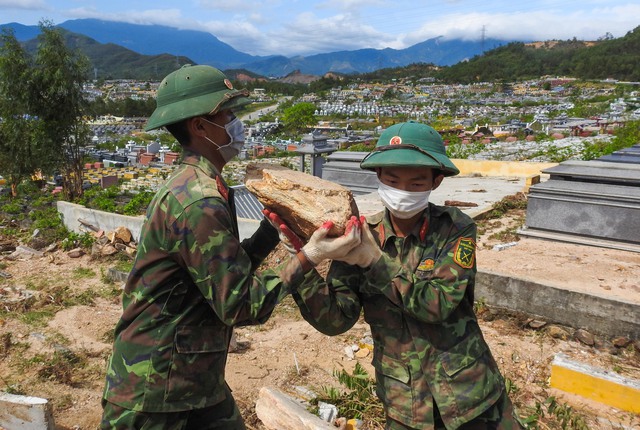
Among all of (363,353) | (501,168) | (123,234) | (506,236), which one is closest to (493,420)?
(363,353)

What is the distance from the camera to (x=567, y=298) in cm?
445

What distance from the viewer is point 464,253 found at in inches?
70.6

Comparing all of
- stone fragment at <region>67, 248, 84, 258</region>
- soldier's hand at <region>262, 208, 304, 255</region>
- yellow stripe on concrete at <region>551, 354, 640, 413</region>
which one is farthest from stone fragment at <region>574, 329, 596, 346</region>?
stone fragment at <region>67, 248, 84, 258</region>

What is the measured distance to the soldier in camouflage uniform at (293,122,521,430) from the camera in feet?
5.62

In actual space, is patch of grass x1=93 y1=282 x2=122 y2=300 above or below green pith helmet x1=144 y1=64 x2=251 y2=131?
below

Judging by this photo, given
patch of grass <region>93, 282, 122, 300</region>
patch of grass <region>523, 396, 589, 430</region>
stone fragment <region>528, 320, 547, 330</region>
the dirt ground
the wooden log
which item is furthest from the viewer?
patch of grass <region>93, 282, 122, 300</region>

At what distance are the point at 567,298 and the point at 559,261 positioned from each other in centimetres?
→ 150

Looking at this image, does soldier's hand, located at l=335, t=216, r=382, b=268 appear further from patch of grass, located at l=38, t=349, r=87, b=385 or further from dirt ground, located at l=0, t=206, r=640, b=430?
patch of grass, located at l=38, t=349, r=87, b=385

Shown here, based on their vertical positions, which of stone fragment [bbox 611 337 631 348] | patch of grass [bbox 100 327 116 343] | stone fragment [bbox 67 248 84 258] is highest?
A: stone fragment [bbox 611 337 631 348]

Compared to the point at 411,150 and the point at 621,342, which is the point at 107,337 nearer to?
the point at 411,150

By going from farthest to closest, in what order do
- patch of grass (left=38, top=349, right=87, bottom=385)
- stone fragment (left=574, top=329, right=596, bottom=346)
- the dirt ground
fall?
stone fragment (left=574, top=329, right=596, bottom=346)
patch of grass (left=38, top=349, right=87, bottom=385)
the dirt ground

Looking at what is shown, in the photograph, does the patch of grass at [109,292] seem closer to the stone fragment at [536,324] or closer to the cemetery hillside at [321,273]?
the cemetery hillside at [321,273]

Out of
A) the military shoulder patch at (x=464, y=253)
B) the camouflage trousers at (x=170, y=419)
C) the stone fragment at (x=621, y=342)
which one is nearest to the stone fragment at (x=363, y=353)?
the stone fragment at (x=621, y=342)

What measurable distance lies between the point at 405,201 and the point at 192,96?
2.94 ft
